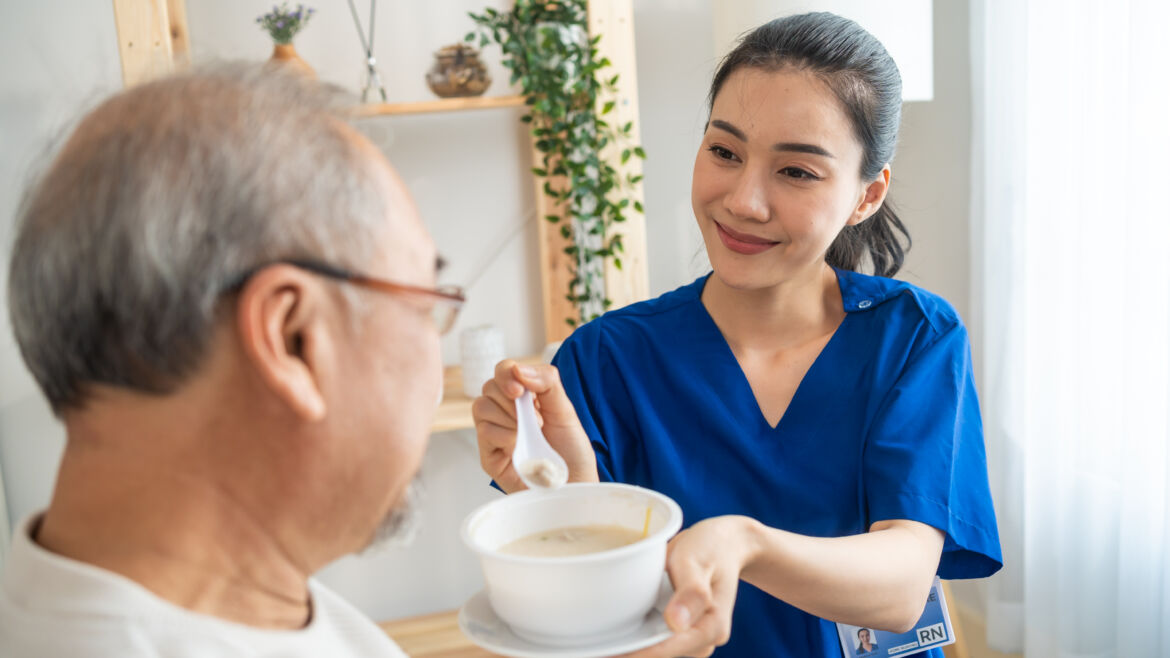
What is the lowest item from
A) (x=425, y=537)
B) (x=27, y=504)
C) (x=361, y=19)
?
(x=425, y=537)

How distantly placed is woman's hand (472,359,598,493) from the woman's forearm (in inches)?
11.8

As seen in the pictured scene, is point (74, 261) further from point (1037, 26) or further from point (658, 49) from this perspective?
point (658, 49)

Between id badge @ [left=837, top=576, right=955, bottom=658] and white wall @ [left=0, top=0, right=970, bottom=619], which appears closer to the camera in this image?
id badge @ [left=837, top=576, right=955, bottom=658]

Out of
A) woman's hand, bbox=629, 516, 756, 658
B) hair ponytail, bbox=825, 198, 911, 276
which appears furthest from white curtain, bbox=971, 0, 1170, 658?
woman's hand, bbox=629, 516, 756, 658

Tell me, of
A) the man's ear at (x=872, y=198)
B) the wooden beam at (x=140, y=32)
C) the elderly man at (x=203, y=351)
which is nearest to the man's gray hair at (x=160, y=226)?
the elderly man at (x=203, y=351)

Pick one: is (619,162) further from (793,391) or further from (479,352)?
(793,391)

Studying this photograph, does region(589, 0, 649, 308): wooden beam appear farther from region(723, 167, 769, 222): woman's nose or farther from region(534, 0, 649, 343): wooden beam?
region(723, 167, 769, 222): woman's nose

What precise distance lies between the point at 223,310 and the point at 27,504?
2.13 m

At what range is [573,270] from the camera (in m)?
2.45

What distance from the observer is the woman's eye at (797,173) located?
1219 millimetres

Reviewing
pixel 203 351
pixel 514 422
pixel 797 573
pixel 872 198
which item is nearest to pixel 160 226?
pixel 203 351

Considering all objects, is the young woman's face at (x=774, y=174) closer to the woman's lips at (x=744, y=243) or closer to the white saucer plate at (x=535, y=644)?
the woman's lips at (x=744, y=243)

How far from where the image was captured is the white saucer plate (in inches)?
27.8

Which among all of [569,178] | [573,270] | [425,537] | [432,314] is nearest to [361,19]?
[569,178]
